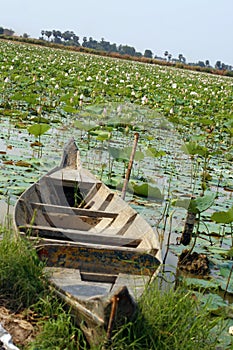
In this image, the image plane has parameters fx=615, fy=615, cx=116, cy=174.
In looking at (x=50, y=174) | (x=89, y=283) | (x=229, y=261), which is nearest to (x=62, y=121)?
(x=50, y=174)

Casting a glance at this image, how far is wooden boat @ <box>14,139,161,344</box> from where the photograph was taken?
2744mm

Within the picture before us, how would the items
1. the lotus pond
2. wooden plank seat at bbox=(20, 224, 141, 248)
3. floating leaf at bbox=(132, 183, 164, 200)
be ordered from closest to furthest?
wooden plank seat at bbox=(20, 224, 141, 248), the lotus pond, floating leaf at bbox=(132, 183, 164, 200)

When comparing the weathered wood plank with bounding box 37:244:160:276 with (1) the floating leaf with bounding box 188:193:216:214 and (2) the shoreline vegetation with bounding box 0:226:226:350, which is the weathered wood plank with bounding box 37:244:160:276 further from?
(1) the floating leaf with bounding box 188:193:216:214

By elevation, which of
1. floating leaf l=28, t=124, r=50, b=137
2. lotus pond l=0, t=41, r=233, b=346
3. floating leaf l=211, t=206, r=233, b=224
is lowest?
lotus pond l=0, t=41, r=233, b=346

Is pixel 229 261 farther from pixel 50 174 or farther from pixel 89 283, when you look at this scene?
pixel 50 174

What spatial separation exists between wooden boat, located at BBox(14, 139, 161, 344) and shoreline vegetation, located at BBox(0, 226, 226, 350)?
0.09 m

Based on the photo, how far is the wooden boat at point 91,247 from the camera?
9.00 ft

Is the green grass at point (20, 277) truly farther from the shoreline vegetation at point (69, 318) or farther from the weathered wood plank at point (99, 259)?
the weathered wood plank at point (99, 259)

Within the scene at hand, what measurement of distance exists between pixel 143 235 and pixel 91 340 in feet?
4.60

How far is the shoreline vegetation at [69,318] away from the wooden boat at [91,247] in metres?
0.09

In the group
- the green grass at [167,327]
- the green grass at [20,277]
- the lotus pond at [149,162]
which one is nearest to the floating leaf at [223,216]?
the lotus pond at [149,162]

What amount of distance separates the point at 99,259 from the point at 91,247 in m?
0.09

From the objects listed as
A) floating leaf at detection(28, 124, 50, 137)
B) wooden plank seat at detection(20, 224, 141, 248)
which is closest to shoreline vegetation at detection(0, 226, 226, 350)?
wooden plank seat at detection(20, 224, 141, 248)

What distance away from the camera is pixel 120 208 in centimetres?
484
